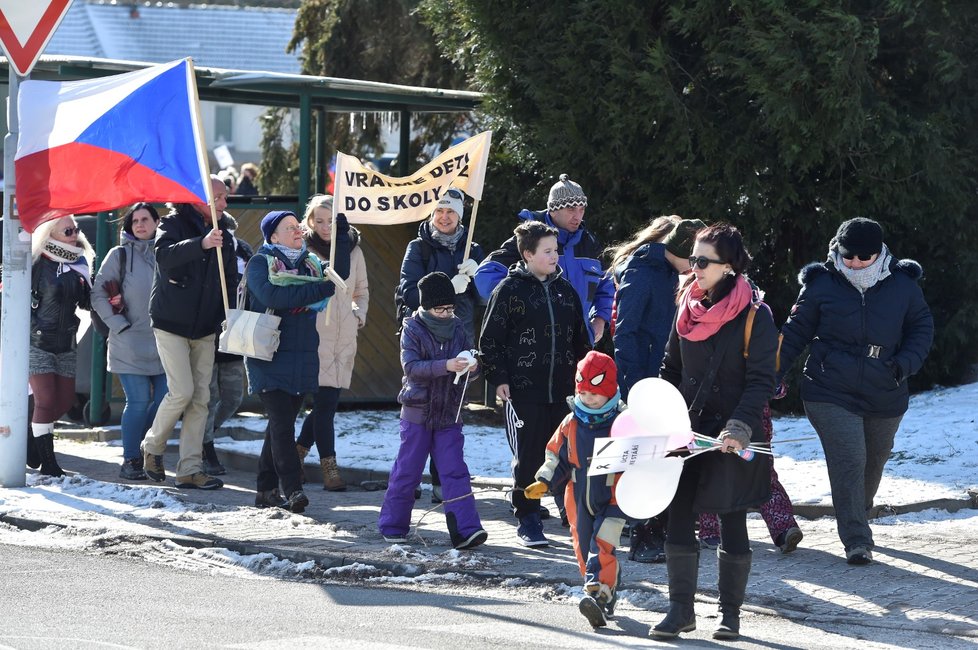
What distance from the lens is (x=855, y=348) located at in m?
7.66

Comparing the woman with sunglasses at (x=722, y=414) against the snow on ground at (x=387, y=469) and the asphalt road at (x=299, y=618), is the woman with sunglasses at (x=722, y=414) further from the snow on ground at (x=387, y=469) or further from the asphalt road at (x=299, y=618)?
the snow on ground at (x=387, y=469)

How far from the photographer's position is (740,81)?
452 inches

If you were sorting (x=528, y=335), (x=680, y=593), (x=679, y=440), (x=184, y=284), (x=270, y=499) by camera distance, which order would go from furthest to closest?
1. (x=184, y=284)
2. (x=270, y=499)
3. (x=528, y=335)
4. (x=680, y=593)
5. (x=679, y=440)

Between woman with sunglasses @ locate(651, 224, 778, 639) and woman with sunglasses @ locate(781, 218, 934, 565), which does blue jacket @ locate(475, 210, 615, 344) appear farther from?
woman with sunglasses @ locate(651, 224, 778, 639)

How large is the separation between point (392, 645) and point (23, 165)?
4815 millimetres

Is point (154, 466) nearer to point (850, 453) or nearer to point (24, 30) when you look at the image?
point (24, 30)

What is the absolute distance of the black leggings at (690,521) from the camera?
629cm

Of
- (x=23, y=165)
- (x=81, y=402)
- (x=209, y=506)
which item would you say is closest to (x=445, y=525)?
(x=209, y=506)

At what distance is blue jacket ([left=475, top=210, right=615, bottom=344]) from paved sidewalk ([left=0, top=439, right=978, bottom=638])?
1373 mm

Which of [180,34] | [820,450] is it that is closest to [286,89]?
[820,450]

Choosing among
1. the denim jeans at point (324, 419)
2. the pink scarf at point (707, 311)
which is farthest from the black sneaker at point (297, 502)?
the pink scarf at point (707, 311)

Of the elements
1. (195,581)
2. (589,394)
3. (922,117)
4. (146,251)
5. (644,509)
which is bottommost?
(195,581)

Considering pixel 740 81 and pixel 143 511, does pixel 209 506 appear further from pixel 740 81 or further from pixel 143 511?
pixel 740 81

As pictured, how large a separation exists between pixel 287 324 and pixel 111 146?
1596 millimetres
